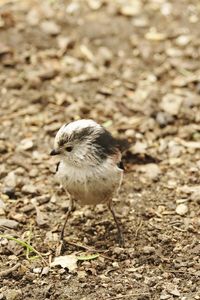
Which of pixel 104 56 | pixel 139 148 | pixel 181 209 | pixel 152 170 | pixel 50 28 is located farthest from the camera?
pixel 50 28

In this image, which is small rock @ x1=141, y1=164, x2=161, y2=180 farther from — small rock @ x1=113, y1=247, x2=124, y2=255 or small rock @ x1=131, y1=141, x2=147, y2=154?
small rock @ x1=113, y1=247, x2=124, y2=255

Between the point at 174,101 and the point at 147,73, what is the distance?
773mm

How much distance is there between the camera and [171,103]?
7867 millimetres

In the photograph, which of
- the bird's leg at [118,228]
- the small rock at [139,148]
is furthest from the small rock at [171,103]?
the bird's leg at [118,228]

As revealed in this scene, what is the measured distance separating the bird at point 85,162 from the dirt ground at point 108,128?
15.3 inches

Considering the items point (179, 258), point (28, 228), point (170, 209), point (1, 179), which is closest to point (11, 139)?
point (1, 179)

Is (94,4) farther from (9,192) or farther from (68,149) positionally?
(68,149)

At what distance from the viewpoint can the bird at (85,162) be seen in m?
5.75

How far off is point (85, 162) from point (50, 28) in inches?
147

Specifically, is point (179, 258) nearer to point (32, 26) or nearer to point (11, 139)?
point (11, 139)

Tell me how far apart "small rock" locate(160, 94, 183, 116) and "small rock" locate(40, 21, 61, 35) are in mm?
1899

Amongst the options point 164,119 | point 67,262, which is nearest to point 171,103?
point 164,119

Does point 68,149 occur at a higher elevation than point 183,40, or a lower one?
higher

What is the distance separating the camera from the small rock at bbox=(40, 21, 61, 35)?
897cm
